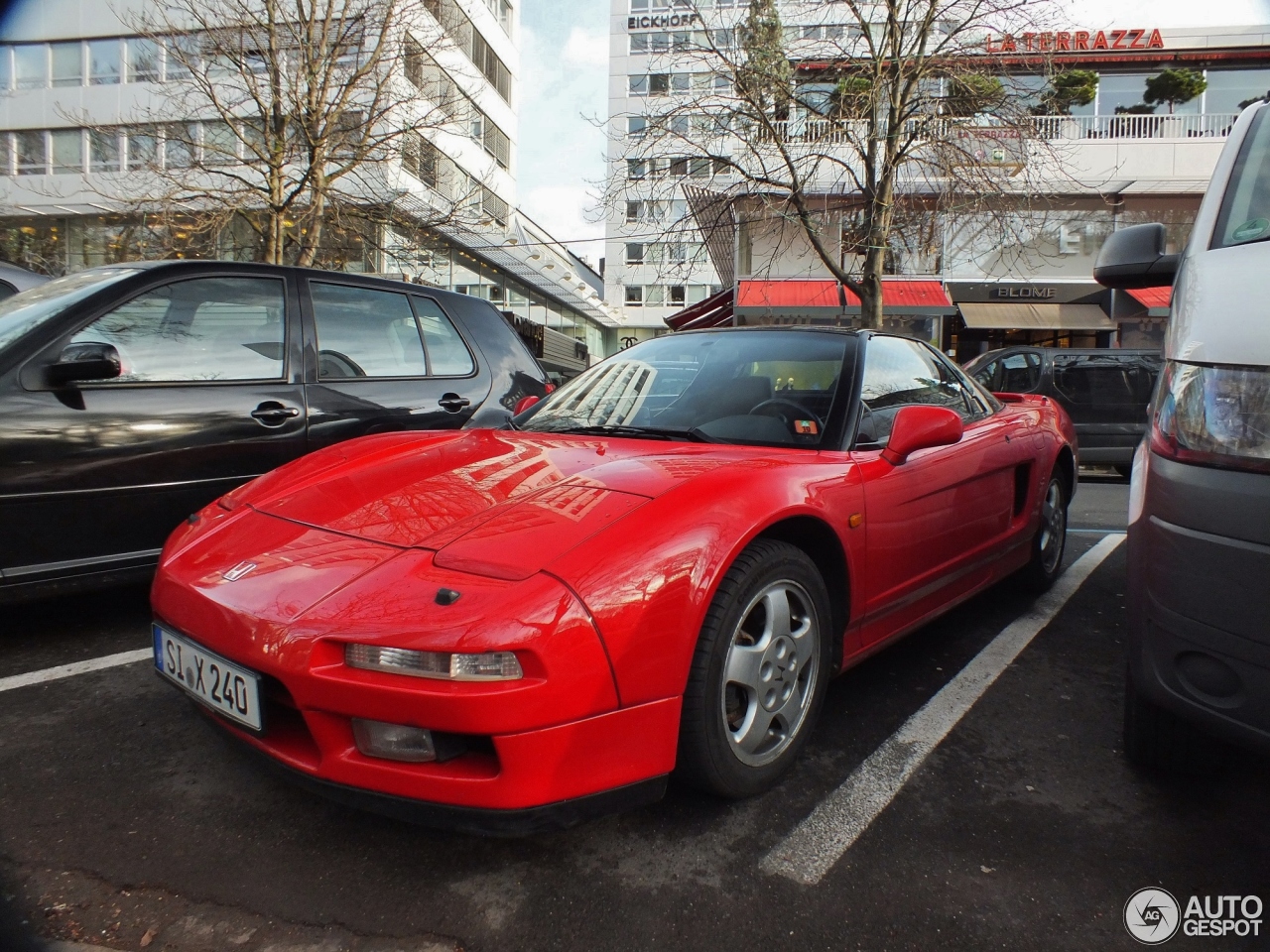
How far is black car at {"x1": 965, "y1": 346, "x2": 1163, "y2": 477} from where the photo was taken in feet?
30.3

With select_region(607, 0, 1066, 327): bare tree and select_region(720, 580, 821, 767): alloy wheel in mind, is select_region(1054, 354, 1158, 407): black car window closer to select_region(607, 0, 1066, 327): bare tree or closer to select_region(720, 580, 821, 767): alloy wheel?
select_region(607, 0, 1066, 327): bare tree

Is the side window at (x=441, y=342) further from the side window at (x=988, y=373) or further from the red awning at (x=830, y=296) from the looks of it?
the red awning at (x=830, y=296)

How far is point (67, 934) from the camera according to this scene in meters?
1.55

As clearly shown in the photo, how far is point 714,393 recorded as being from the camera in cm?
282

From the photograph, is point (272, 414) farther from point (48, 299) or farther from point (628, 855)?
point (628, 855)

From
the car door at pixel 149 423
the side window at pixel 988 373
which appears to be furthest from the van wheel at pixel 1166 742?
the side window at pixel 988 373

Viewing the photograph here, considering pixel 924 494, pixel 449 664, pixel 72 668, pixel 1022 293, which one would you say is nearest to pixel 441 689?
pixel 449 664

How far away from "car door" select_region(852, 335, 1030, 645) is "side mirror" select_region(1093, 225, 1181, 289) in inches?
28.7

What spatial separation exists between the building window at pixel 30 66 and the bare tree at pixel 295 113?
1658 centimetres

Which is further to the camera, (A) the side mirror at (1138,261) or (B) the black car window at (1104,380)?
(B) the black car window at (1104,380)

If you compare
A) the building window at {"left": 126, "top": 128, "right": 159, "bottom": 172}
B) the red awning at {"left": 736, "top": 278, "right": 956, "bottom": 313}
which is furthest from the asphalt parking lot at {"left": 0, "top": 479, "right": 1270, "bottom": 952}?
the red awning at {"left": 736, "top": 278, "right": 956, "bottom": 313}

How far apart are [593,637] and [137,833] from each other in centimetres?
121

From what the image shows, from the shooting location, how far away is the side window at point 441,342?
4336 millimetres

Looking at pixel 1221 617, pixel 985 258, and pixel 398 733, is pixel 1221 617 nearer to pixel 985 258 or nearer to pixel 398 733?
pixel 398 733
